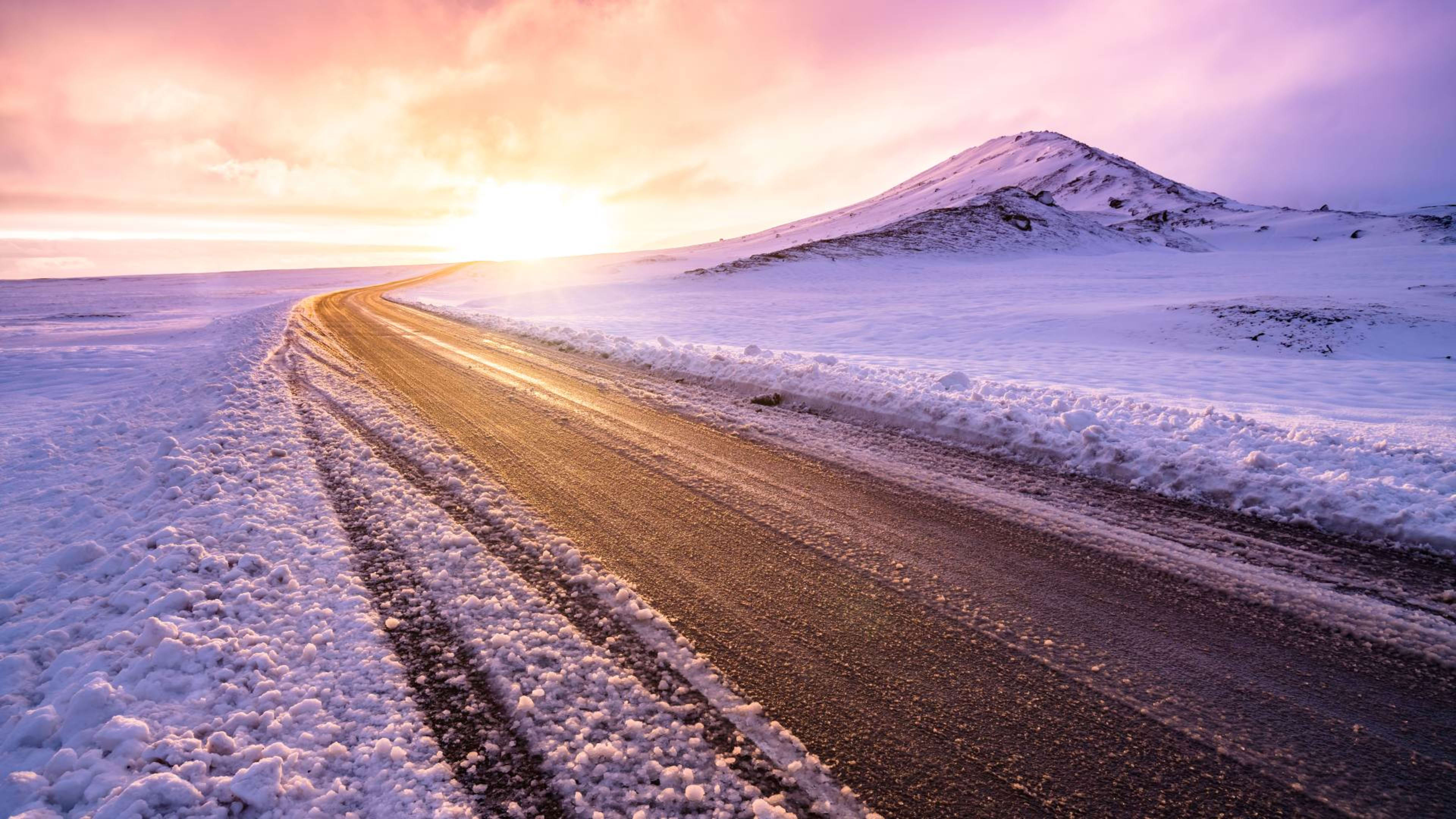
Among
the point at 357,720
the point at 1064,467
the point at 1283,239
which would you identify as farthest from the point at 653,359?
the point at 1283,239

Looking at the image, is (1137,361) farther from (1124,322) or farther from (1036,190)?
(1036,190)

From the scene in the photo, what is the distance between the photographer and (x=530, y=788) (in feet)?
7.61

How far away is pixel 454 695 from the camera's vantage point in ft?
9.11

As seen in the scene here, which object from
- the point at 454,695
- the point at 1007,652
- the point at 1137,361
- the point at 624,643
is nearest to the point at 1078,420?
the point at 1007,652

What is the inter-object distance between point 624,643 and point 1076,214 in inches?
2647

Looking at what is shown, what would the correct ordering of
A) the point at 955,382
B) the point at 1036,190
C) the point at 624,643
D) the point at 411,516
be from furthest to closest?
the point at 1036,190 → the point at 955,382 → the point at 411,516 → the point at 624,643

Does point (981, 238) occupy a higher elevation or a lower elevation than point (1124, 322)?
higher

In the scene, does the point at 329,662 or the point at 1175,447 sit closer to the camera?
the point at 329,662

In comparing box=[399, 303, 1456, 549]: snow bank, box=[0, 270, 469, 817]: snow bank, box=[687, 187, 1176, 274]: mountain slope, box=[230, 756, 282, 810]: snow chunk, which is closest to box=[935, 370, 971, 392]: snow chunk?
box=[399, 303, 1456, 549]: snow bank

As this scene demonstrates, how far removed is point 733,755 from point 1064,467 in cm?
478

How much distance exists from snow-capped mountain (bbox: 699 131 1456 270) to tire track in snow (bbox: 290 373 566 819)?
40.3 meters

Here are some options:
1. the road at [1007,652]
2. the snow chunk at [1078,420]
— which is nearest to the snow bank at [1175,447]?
the snow chunk at [1078,420]

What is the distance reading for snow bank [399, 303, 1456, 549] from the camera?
460cm

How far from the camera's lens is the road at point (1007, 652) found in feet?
7.69
